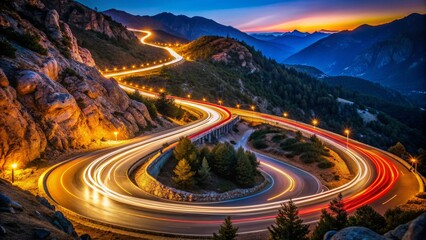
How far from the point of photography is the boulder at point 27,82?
40469 millimetres

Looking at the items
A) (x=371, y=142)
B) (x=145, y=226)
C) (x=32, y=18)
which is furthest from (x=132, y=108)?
(x=371, y=142)

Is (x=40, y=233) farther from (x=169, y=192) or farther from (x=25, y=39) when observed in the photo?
(x=25, y=39)

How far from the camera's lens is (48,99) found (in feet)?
140

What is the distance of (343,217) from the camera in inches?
869

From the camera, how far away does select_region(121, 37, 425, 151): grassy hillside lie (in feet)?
420

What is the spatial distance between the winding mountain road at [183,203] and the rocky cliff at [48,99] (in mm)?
4225

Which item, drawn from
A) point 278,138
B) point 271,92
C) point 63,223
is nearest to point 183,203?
point 63,223

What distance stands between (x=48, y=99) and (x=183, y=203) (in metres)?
24.4

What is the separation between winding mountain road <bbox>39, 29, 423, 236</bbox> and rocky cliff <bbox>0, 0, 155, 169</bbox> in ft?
13.9

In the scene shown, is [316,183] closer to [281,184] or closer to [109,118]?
[281,184]

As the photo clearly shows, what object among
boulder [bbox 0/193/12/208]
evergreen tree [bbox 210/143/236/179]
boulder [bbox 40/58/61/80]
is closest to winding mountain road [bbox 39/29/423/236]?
evergreen tree [bbox 210/143/236/179]

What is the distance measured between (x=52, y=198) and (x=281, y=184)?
31.9 m

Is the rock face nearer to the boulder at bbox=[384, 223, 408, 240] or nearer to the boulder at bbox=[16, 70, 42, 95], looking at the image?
the boulder at bbox=[16, 70, 42, 95]

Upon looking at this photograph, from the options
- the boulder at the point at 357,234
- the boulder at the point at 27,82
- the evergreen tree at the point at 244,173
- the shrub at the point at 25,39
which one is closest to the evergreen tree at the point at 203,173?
the evergreen tree at the point at 244,173
